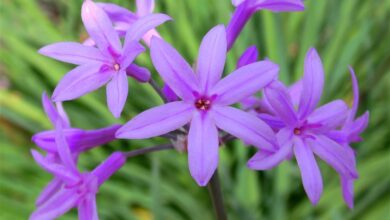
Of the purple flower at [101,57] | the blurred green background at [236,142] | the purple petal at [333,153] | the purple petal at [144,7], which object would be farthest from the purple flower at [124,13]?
the blurred green background at [236,142]

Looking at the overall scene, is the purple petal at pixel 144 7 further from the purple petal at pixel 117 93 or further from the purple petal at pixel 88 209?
the purple petal at pixel 88 209

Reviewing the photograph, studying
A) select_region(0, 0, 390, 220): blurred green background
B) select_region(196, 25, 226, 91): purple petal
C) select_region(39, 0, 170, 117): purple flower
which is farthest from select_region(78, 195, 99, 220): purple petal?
select_region(0, 0, 390, 220): blurred green background

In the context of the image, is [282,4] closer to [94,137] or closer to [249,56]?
[249,56]

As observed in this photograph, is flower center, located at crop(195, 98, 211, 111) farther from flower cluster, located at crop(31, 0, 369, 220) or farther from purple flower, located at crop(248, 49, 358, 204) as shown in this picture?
purple flower, located at crop(248, 49, 358, 204)

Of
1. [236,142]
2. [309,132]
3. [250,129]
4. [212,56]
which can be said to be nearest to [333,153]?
[309,132]

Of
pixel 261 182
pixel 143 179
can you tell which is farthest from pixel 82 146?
pixel 261 182
